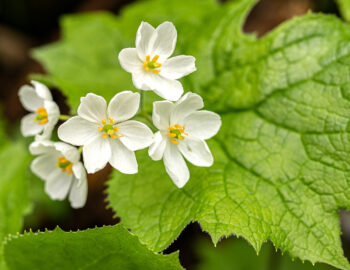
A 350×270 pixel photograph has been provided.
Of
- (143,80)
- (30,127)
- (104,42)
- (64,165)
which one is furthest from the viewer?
(104,42)

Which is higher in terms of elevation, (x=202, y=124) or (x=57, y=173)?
(x=202, y=124)

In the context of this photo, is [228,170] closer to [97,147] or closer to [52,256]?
[97,147]

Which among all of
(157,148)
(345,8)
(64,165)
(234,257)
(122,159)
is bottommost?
(234,257)

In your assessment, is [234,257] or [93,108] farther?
[234,257]

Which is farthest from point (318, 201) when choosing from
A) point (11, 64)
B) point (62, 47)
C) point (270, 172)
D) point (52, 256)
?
point (11, 64)

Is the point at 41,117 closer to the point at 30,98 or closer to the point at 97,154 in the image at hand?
the point at 30,98

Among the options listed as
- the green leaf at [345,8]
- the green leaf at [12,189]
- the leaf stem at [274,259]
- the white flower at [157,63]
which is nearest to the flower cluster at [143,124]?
the white flower at [157,63]

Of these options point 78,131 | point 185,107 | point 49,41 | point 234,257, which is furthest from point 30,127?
point 49,41
